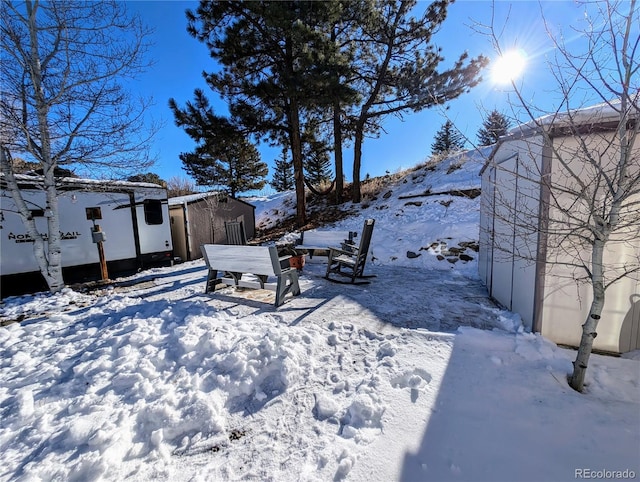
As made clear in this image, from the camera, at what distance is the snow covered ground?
67.2 inches

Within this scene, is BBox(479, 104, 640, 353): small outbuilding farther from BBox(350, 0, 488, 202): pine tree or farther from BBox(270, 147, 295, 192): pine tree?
BBox(270, 147, 295, 192): pine tree

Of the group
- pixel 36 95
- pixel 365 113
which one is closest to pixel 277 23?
pixel 365 113

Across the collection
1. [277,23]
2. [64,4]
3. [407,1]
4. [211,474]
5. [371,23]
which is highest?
[407,1]

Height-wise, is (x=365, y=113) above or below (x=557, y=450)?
above

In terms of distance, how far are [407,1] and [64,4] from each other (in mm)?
11796

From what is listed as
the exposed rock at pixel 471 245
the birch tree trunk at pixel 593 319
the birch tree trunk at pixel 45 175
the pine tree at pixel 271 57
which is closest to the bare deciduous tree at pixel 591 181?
the birch tree trunk at pixel 593 319

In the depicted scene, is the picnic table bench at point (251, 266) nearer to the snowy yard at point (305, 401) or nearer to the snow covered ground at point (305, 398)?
the snow covered ground at point (305, 398)

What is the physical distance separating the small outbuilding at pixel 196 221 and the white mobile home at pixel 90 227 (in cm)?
146

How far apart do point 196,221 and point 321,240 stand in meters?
5.70

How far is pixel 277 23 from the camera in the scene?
30.2 feet

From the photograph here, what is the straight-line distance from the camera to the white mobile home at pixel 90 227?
20.1ft

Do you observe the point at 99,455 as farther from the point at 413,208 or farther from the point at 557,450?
the point at 413,208

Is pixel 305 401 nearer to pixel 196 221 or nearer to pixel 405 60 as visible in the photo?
pixel 196 221

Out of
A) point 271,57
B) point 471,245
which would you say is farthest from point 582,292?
point 271,57
